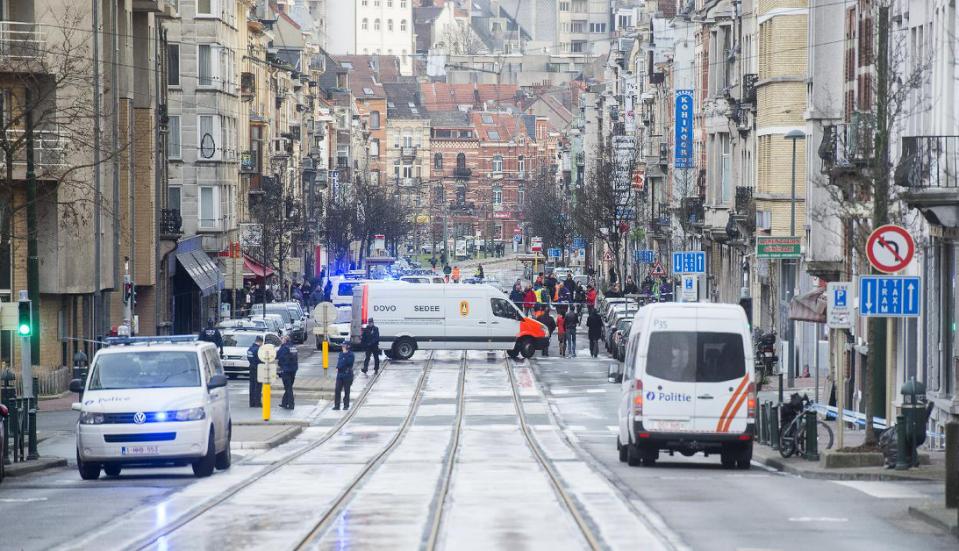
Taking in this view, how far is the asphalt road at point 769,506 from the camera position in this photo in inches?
657

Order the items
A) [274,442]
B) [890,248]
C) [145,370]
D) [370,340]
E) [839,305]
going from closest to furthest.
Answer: [890,248]
[145,370]
[839,305]
[274,442]
[370,340]

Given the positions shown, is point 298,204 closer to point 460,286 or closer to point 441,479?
point 460,286

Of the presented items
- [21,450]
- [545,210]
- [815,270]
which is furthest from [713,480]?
[545,210]

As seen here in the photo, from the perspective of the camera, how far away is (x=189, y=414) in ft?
81.1

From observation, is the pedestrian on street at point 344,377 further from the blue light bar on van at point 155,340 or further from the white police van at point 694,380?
the white police van at point 694,380

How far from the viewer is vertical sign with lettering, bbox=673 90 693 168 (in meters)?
72.3

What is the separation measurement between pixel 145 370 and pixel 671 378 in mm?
6967

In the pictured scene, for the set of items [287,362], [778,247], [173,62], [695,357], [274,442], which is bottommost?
[274,442]

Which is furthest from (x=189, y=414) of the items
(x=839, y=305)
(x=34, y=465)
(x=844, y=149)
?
(x=844, y=149)

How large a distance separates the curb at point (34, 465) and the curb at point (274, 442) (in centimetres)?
408

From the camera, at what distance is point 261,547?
53.4 ft

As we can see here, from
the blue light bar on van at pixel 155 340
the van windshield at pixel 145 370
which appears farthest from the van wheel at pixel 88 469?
the blue light bar on van at pixel 155 340

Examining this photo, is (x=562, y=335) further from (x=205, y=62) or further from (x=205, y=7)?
(x=205, y=7)

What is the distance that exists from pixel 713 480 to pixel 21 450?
1058 centimetres
